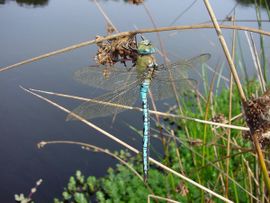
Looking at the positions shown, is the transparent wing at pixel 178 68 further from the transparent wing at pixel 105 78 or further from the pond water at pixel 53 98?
the pond water at pixel 53 98

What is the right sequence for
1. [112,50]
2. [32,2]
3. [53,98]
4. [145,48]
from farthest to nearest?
[32,2], [53,98], [145,48], [112,50]

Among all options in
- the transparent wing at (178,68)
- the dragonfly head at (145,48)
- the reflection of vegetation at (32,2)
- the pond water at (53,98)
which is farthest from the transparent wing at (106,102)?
the reflection of vegetation at (32,2)

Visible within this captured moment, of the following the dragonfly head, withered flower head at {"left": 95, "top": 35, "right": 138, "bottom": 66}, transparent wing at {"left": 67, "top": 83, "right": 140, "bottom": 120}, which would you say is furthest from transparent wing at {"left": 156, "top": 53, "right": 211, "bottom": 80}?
withered flower head at {"left": 95, "top": 35, "right": 138, "bottom": 66}

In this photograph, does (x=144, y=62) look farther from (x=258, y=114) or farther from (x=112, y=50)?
(x=258, y=114)

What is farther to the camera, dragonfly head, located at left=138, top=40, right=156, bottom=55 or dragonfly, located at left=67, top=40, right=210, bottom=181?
dragonfly, located at left=67, top=40, right=210, bottom=181

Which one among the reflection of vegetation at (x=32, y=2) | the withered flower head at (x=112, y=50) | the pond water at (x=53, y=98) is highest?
the reflection of vegetation at (x=32, y=2)

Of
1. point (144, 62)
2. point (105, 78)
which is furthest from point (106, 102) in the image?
point (144, 62)

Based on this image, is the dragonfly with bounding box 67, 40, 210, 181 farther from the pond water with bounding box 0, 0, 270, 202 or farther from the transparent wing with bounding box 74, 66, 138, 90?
the pond water with bounding box 0, 0, 270, 202

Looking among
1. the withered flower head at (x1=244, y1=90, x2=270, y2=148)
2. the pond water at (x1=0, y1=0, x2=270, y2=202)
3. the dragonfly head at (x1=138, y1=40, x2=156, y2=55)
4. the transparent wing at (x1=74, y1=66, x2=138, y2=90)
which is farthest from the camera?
the pond water at (x1=0, y1=0, x2=270, y2=202)
